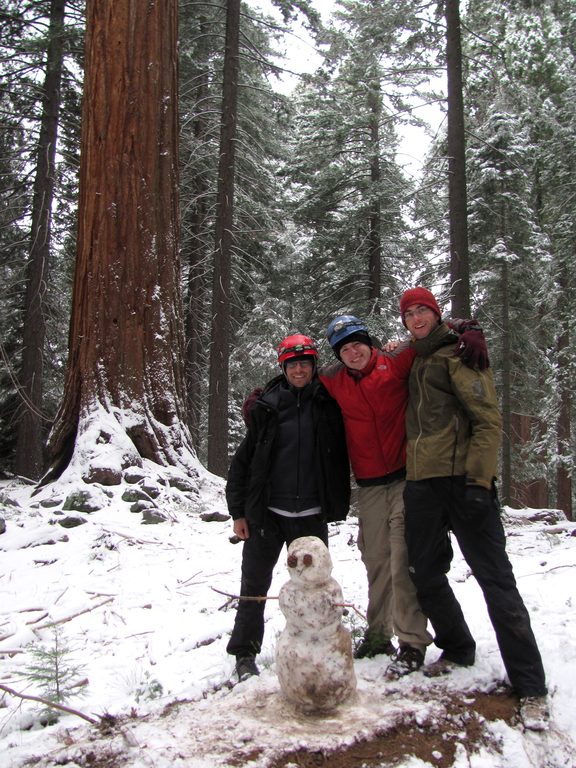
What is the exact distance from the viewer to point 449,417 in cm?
328

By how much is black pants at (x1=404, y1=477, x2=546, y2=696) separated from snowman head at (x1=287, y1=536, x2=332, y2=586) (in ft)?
2.21

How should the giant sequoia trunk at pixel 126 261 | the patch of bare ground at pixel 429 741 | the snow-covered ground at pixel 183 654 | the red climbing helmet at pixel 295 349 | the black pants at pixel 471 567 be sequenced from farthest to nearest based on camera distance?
the giant sequoia trunk at pixel 126 261 < the red climbing helmet at pixel 295 349 < the black pants at pixel 471 567 < the snow-covered ground at pixel 183 654 < the patch of bare ground at pixel 429 741

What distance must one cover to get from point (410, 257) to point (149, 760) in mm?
16679

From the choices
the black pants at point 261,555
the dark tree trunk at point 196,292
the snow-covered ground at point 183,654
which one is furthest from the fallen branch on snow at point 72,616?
the dark tree trunk at point 196,292

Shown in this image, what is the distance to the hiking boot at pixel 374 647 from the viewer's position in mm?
3559

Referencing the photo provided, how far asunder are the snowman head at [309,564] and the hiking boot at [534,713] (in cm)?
114

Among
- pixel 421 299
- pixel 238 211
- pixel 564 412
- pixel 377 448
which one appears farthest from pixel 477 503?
pixel 564 412

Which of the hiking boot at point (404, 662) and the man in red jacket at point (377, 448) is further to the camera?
the man in red jacket at point (377, 448)

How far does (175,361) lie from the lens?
7.64 metres

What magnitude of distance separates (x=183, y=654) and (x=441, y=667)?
168 cm

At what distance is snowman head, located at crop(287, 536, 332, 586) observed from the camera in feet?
9.42

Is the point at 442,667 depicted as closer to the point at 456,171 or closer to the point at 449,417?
the point at 449,417

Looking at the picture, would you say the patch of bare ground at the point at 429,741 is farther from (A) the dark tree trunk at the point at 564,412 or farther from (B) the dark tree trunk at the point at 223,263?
(A) the dark tree trunk at the point at 564,412

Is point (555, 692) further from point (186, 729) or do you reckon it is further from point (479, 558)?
point (186, 729)
